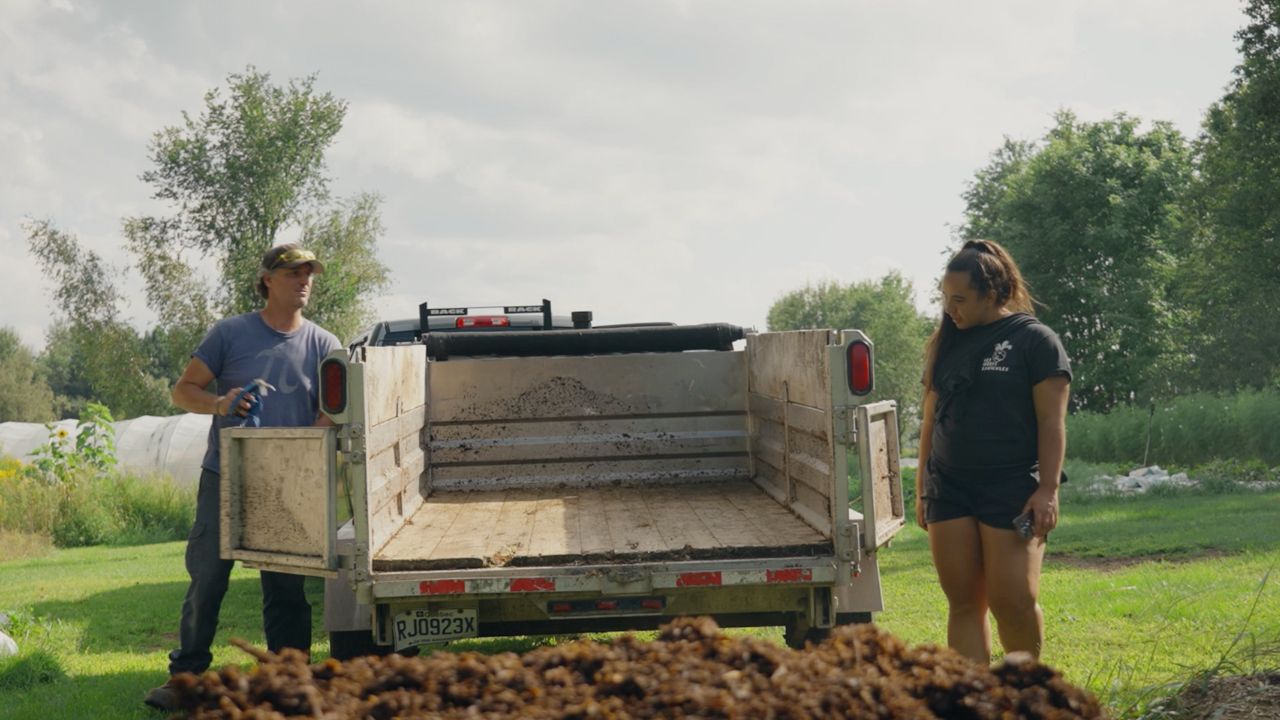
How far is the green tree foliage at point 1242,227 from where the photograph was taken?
27.6 meters

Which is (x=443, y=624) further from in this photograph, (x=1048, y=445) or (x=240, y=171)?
(x=240, y=171)

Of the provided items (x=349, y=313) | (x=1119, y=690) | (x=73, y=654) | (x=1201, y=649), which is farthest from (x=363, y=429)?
(x=349, y=313)

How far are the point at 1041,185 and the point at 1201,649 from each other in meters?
39.1

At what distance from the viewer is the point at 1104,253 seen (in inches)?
1646

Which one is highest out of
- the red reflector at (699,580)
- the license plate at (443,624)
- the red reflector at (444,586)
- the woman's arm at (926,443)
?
the woman's arm at (926,443)

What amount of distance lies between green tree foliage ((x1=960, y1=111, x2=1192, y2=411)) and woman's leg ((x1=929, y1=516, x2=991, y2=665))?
3861 centimetres

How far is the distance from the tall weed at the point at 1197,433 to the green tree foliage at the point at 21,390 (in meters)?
67.3

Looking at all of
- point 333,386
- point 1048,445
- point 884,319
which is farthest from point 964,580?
point 884,319

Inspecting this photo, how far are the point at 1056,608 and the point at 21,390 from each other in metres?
81.4

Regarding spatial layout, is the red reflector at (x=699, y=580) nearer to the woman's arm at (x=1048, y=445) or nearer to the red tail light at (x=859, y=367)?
the red tail light at (x=859, y=367)

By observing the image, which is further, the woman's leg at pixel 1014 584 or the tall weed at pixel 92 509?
the tall weed at pixel 92 509

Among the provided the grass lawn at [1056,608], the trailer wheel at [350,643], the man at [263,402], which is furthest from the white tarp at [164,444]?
the trailer wheel at [350,643]

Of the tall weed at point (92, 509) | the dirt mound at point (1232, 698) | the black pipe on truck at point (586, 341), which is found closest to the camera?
the dirt mound at point (1232, 698)

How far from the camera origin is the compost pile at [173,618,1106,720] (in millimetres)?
2396
